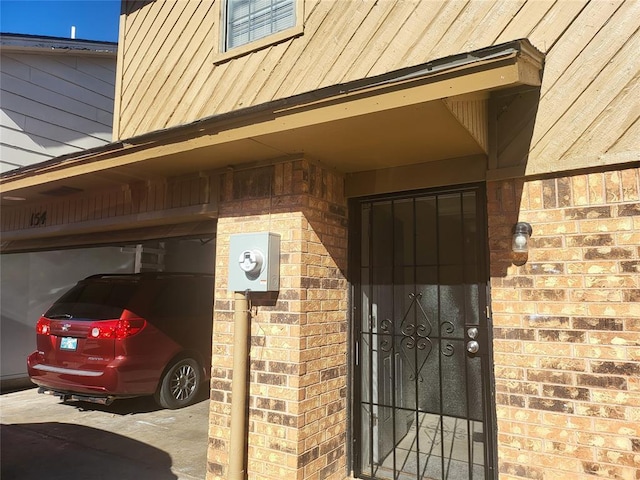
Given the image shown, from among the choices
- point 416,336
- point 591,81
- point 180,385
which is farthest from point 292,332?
point 180,385

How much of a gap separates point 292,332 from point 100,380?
3.18 meters

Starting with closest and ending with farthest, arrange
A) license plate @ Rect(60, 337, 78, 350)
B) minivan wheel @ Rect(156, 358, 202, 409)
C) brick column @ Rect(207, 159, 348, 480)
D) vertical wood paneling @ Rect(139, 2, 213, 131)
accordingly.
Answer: brick column @ Rect(207, 159, 348, 480)
vertical wood paneling @ Rect(139, 2, 213, 131)
license plate @ Rect(60, 337, 78, 350)
minivan wheel @ Rect(156, 358, 202, 409)

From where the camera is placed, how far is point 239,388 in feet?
10.6

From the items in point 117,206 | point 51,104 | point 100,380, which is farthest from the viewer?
point 51,104

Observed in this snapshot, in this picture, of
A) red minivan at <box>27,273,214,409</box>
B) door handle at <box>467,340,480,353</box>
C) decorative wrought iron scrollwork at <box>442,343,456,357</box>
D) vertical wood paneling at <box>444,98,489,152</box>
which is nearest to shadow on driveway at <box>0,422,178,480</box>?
red minivan at <box>27,273,214,409</box>

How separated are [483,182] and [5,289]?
24.0ft

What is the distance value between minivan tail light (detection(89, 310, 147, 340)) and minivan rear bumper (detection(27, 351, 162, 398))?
0.28 meters

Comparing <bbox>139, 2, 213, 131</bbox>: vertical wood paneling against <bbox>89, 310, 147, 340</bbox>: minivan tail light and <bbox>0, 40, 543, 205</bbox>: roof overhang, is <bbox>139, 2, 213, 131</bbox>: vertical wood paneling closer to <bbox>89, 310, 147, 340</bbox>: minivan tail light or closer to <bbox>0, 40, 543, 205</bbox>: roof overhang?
<bbox>0, 40, 543, 205</bbox>: roof overhang

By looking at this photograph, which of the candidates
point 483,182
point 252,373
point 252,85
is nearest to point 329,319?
point 252,373

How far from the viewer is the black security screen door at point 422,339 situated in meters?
3.13

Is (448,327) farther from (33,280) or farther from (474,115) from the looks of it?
(33,280)

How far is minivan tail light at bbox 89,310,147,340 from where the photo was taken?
5.26 metres

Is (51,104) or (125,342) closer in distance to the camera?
(125,342)

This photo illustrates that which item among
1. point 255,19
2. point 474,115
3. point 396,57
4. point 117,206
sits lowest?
point 117,206
